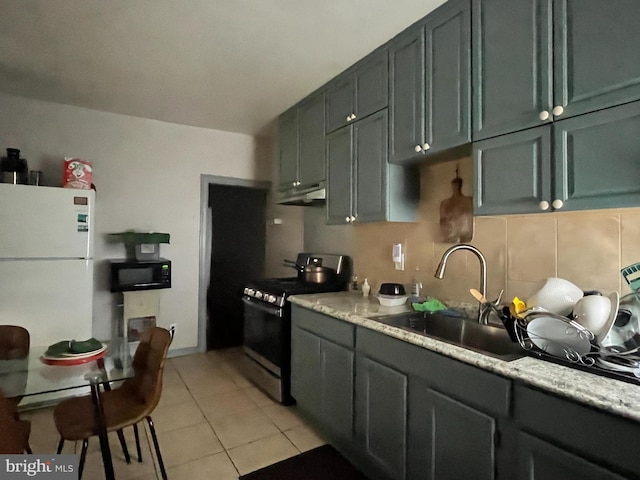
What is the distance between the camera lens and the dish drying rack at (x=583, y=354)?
1.14 metres

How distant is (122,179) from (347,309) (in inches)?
109

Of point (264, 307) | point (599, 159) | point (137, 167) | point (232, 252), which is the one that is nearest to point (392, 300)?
point (264, 307)

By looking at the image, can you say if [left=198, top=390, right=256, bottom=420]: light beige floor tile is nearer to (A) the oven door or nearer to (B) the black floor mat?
(A) the oven door

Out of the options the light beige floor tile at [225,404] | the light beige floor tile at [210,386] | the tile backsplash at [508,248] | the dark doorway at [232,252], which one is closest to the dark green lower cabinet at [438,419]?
the light beige floor tile at [225,404]

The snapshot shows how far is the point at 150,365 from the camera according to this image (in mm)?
1800

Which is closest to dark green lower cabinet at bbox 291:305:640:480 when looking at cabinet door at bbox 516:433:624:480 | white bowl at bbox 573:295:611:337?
cabinet door at bbox 516:433:624:480

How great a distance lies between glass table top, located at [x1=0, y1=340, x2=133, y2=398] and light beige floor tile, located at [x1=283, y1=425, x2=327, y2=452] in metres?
1.16

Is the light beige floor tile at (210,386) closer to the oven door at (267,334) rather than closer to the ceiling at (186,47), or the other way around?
the oven door at (267,334)

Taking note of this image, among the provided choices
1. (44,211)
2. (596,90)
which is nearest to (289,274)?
(44,211)

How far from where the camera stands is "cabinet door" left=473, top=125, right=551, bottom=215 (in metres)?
1.47

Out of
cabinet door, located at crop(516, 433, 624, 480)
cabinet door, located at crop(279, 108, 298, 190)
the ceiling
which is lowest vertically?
cabinet door, located at crop(516, 433, 624, 480)

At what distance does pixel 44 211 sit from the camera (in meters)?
2.70

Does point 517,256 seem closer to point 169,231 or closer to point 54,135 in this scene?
point 169,231

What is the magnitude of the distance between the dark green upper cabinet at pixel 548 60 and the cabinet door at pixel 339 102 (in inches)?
40.4
